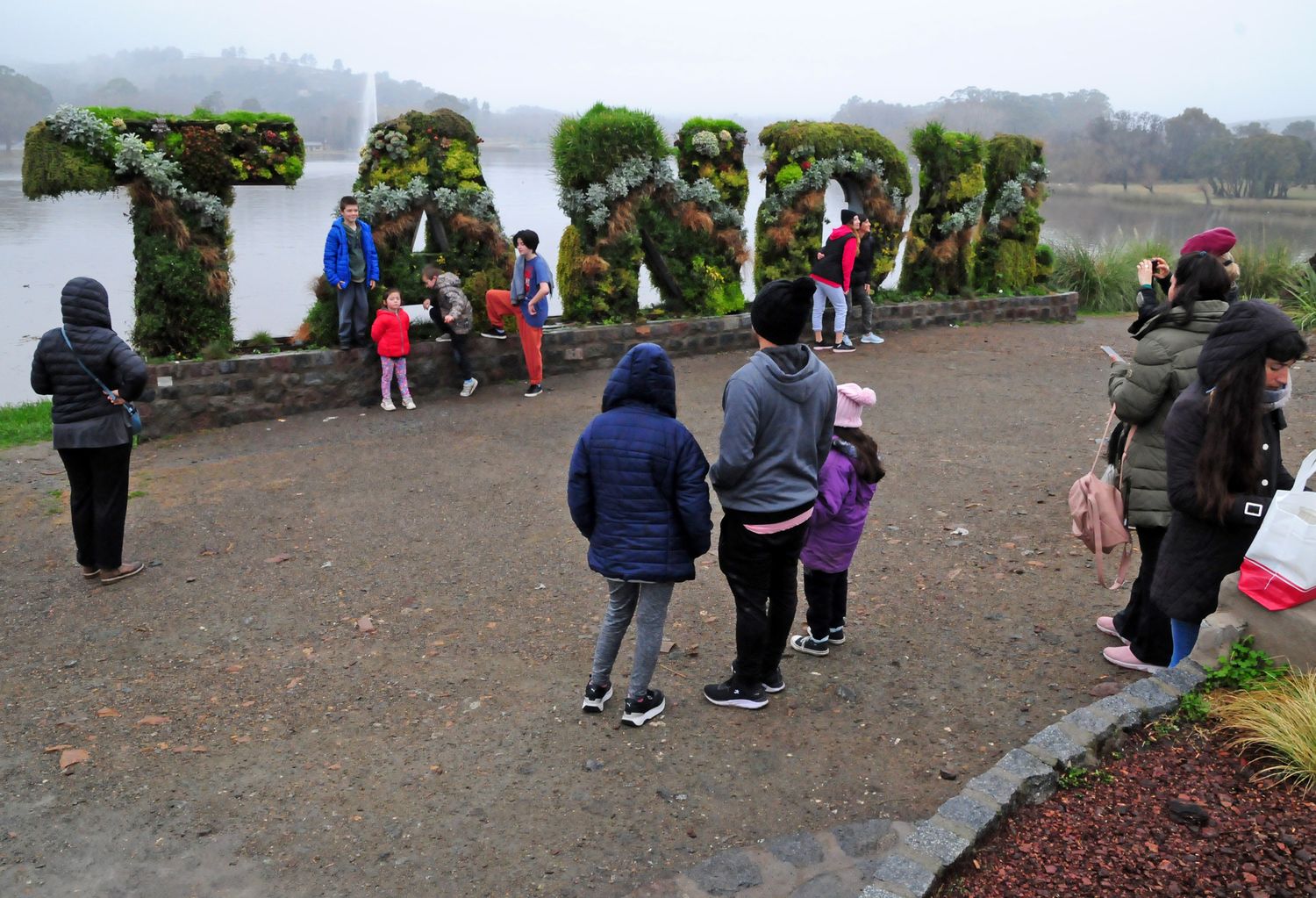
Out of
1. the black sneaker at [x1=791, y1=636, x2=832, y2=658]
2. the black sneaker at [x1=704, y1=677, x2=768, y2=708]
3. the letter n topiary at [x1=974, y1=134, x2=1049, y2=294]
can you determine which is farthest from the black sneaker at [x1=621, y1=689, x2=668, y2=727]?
the letter n topiary at [x1=974, y1=134, x2=1049, y2=294]

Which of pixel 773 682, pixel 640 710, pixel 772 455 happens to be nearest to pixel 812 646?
pixel 773 682

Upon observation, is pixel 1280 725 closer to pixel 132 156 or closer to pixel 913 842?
pixel 913 842

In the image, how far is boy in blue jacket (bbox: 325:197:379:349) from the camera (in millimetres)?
9430

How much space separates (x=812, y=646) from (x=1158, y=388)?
189 cm

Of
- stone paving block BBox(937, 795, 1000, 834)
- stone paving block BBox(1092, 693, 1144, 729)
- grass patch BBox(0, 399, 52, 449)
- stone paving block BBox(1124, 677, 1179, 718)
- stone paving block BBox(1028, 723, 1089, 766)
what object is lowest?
grass patch BBox(0, 399, 52, 449)

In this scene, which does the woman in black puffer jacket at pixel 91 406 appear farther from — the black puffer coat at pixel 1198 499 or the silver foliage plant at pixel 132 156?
the black puffer coat at pixel 1198 499

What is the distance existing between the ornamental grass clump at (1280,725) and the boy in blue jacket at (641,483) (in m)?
1.96

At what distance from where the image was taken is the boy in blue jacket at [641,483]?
391 cm

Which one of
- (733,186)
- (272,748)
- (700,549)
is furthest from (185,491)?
(733,186)

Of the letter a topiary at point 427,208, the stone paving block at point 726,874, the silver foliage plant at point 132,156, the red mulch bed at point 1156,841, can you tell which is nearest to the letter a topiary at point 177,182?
the silver foliage plant at point 132,156

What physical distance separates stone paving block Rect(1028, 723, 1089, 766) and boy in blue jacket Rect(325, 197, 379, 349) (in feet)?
25.2

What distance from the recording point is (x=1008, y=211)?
574 inches

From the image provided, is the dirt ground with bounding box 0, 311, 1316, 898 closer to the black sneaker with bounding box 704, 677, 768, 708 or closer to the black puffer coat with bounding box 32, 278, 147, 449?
the black sneaker with bounding box 704, 677, 768, 708

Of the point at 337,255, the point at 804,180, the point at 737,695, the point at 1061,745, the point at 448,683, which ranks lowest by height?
the point at 448,683
